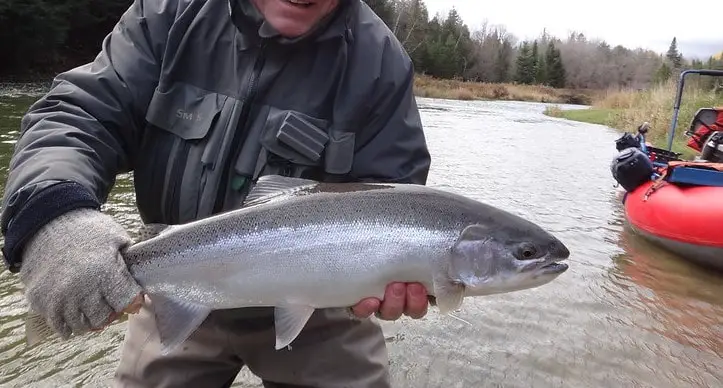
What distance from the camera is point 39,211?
6.04ft

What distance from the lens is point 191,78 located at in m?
2.40

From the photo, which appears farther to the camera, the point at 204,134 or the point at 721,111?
the point at 721,111

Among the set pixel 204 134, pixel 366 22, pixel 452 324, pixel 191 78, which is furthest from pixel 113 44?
pixel 452 324

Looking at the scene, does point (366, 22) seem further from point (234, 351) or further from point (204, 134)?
point (234, 351)

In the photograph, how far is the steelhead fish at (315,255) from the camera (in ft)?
6.52

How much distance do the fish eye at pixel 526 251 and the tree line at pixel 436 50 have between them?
2613 cm

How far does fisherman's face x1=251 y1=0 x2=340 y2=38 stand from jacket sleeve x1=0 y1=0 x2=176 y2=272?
0.42 m

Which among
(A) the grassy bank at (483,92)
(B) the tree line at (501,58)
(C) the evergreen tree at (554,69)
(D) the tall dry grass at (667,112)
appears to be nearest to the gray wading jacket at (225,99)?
(D) the tall dry grass at (667,112)

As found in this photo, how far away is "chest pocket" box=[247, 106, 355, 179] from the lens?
232 cm

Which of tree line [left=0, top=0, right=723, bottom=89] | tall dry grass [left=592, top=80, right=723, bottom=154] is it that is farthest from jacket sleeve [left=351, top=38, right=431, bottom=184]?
tree line [left=0, top=0, right=723, bottom=89]

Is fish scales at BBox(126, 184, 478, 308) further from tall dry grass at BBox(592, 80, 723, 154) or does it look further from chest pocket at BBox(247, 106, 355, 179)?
tall dry grass at BBox(592, 80, 723, 154)

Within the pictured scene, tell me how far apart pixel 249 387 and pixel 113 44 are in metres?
2.12

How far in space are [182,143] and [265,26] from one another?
55 cm

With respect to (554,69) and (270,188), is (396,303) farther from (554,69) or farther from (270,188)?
(554,69)
